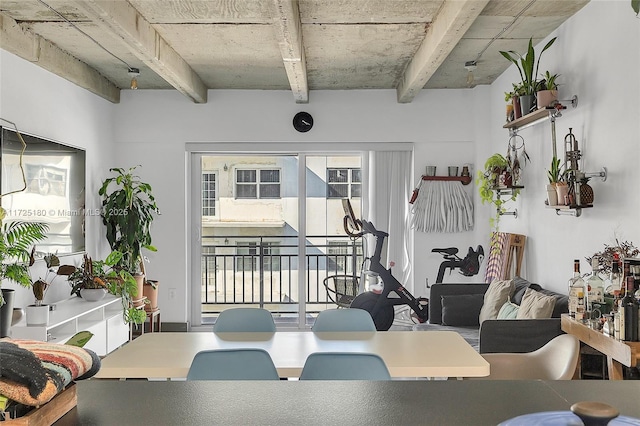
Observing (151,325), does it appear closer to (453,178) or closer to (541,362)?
(453,178)

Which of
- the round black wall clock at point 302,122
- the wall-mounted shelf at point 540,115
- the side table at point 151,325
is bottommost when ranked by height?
the side table at point 151,325

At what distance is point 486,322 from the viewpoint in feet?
12.7

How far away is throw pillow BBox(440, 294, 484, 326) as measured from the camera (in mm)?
5273

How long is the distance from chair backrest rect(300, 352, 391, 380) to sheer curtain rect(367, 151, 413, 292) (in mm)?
4353

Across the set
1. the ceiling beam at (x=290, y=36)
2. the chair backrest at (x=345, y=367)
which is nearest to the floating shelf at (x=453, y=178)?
the ceiling beam at (x=290, y=36)

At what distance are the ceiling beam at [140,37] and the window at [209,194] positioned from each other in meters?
1.21

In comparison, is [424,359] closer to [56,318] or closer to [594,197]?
[594,197]

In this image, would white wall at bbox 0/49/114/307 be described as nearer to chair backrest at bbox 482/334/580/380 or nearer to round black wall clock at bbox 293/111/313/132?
round black wall clock at bbox 293/111/313/132

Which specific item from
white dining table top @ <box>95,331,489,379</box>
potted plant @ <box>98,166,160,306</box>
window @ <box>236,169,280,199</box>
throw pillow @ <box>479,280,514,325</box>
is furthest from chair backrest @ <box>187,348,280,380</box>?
window @ <box>236,169,280,199</box>

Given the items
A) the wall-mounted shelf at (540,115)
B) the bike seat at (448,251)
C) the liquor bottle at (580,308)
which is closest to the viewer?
the liquor bottle at (580,308)

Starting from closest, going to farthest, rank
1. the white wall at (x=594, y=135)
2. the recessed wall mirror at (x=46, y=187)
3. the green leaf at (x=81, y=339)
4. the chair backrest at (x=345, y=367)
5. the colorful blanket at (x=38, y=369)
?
the colorful blanket at (x=38, y=369) < the green leaf at (x=81, y=339) < the chair backrest at (x=345, y=367) < the white wall at (x=594, y=135) < the recessed wall mirror at (x=46, y=187)

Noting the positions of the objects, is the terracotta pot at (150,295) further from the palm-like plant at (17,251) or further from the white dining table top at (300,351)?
the white dining table top at (300,351)

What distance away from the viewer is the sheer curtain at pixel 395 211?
6.73 m

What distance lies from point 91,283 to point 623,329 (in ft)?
13.4
